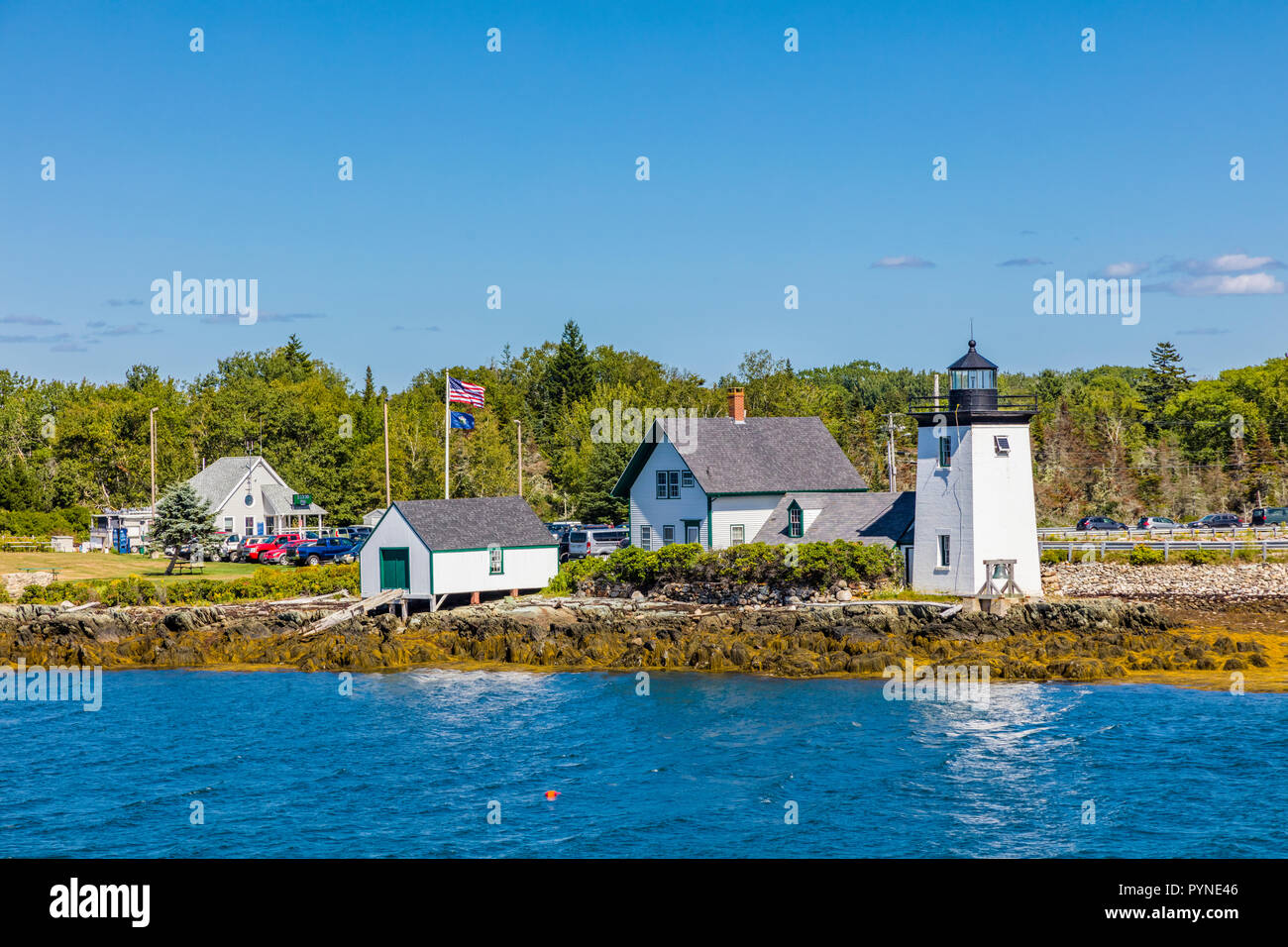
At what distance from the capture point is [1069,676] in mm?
33750

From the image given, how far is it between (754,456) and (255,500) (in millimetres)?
41258

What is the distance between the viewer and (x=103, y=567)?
59.7 meters

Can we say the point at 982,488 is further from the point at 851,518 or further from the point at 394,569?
the point at 394,569

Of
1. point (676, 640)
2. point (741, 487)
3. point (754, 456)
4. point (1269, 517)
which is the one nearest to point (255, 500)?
point (754, 456)

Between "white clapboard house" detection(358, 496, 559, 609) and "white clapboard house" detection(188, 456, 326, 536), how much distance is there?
3317 centimetres

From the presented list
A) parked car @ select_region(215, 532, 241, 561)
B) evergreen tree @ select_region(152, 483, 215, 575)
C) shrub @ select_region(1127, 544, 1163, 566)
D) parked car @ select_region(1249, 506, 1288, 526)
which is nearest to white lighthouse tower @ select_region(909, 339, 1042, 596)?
shrub @ select_region(1127, 544, 1163, 566)

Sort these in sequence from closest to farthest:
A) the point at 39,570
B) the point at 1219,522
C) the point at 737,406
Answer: the point at 737,406, the point at 39,570, the point at 1219,522

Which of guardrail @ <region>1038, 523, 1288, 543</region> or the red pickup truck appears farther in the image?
the red pickup truck

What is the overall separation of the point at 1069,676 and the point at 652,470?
2175 centimetres

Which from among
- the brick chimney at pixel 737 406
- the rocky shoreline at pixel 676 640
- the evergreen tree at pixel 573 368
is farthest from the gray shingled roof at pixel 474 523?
the evergreen tree at pixel 573 368

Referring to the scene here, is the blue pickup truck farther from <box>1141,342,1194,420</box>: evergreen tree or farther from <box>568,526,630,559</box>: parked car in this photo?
<box>1141,342,1194,420</box>: evergreen tree

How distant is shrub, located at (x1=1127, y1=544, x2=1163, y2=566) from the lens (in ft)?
151
